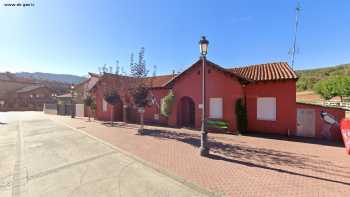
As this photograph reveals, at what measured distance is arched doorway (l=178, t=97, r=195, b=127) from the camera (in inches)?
655

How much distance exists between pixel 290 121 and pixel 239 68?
6.53m

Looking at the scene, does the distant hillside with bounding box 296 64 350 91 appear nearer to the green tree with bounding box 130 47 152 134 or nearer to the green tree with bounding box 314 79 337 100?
the green tree with bounding box 314 79 337 100

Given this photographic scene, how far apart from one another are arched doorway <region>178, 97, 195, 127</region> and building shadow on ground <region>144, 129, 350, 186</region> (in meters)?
7.29

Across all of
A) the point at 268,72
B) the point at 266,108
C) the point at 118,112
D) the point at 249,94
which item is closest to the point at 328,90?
the point at 268,72

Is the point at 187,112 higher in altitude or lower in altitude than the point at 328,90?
lower

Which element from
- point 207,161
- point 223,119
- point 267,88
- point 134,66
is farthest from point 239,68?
point 207,161

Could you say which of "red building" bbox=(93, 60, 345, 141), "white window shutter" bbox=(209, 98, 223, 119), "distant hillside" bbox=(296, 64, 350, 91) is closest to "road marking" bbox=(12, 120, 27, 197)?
"red building" bbox=(93, 60, 345, 141)

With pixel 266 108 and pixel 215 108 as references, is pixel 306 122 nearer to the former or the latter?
pixel 266 108

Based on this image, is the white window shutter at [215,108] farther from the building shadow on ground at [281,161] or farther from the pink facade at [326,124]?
the pink facade at [326,124]

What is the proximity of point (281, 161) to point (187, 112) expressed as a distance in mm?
10156

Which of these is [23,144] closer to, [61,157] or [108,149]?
[61,157]

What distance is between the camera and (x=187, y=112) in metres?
16.8

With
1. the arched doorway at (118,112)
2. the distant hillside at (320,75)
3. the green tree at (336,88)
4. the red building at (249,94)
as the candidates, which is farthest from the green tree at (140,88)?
the distant hillside at (320,75)

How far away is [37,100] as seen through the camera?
52.2 m
